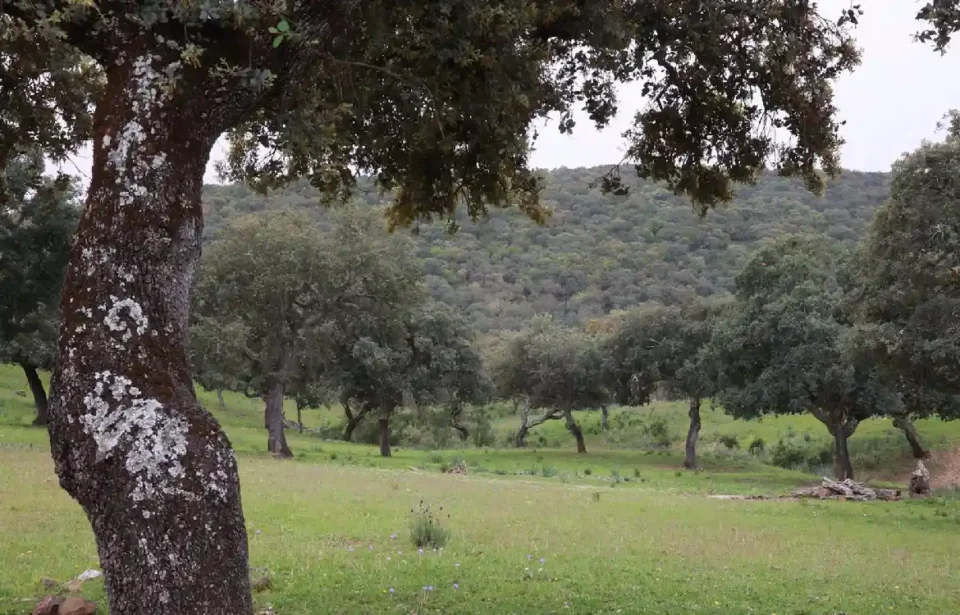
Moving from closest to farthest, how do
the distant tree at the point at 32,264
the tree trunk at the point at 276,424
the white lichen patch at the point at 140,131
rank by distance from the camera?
the white lichen patch at the point at 140,131 < the distant tree at the point at 32,264 < the tree trunk at the point at 276,424

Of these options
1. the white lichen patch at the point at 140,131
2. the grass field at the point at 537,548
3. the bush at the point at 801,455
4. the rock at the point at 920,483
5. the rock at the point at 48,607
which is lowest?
the bush at the point at 801,455

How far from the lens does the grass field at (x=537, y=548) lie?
25.2 ft

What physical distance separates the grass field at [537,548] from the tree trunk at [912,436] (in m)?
12.4

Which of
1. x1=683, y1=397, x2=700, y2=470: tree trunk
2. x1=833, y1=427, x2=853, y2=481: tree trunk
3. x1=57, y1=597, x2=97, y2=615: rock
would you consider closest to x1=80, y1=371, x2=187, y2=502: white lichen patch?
x1=57, y1=597, x2=97, y2=615: rock

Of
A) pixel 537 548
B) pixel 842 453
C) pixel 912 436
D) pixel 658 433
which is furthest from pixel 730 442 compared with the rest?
pixel 537 548

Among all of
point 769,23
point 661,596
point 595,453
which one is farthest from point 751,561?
point 595,453

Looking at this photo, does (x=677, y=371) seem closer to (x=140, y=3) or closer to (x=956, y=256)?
(x=956, y=256)

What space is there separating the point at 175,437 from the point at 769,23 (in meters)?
6.86

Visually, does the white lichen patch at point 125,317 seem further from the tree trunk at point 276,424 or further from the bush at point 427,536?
the tree trunk at point 276,424

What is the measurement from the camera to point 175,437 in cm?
388

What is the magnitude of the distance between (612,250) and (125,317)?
81.3 metres

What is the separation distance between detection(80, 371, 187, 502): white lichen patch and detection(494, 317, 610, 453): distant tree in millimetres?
43659

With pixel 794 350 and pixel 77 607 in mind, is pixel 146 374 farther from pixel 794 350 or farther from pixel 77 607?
pixel 794 350

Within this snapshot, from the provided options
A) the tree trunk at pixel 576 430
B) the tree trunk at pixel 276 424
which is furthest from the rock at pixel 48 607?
the tree trunk at pixel 576 430
